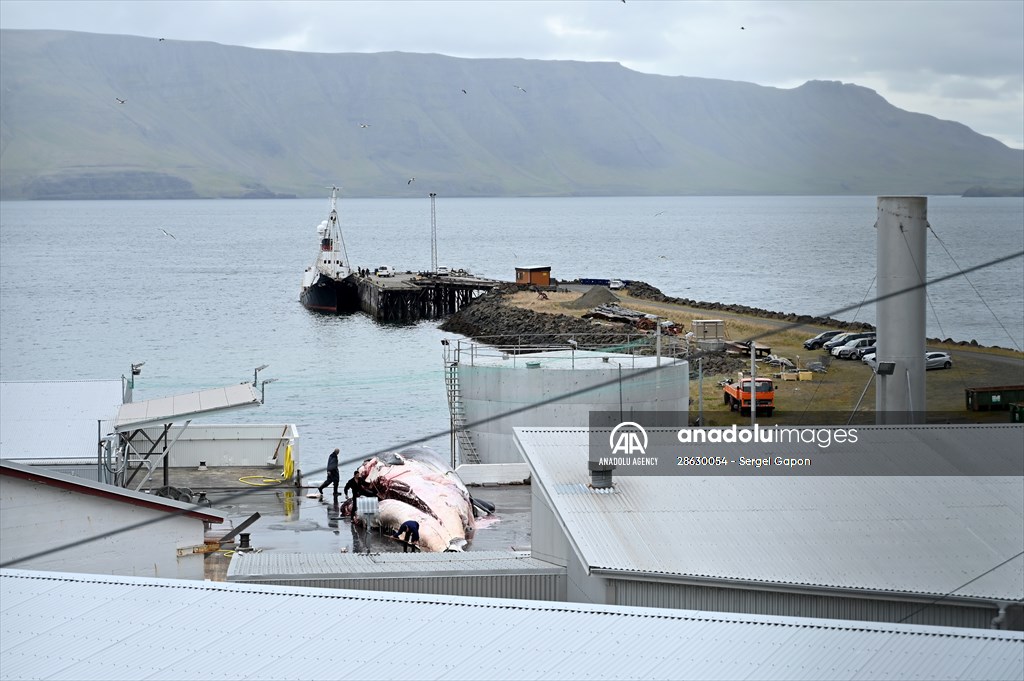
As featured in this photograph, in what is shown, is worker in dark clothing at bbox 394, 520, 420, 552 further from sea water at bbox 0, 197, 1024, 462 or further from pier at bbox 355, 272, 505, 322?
pier at bbox 355, 272, 505, 322

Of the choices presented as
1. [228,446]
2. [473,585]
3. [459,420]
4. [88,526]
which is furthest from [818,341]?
[88,526]

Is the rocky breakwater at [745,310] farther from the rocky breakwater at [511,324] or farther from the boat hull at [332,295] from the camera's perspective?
the boat hull at [332,295]

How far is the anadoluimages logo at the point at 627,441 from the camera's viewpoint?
1568 centimetres

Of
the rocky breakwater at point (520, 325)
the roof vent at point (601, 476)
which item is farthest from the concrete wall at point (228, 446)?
the rocky breakwater at point (520, 325)

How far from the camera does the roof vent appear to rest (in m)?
14.7

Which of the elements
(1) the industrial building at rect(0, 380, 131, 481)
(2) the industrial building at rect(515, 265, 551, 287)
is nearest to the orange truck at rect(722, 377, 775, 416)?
(1) the industrial building at rect(0, 380, 131, 481)

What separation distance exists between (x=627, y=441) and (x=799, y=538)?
3087 mm

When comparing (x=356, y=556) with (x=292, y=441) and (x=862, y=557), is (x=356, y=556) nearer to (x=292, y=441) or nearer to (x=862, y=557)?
(x=862, y=557)

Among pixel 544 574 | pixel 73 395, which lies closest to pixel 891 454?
pixel 544 574

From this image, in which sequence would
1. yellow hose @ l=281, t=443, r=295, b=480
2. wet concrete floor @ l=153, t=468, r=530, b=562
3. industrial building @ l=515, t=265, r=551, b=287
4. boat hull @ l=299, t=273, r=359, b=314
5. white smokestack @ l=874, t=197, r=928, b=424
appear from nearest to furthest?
wet concrete floor @ l=153, t=468, r=530, b=562 → white smokestack @ l=874, t=197, r=928, b=424 → yellow hose @ l=281, t=443, r=295, b=480 → industrial building @ l=515, t=265, r=551, b=287 → boat hull @ l=299, t=273, r=359, b=314

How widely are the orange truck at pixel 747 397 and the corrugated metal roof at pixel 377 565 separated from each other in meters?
24.6

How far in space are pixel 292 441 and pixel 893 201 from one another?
533 inches

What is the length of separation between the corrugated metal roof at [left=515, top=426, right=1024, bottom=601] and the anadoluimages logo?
18.7 inches

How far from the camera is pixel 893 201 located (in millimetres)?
21609
